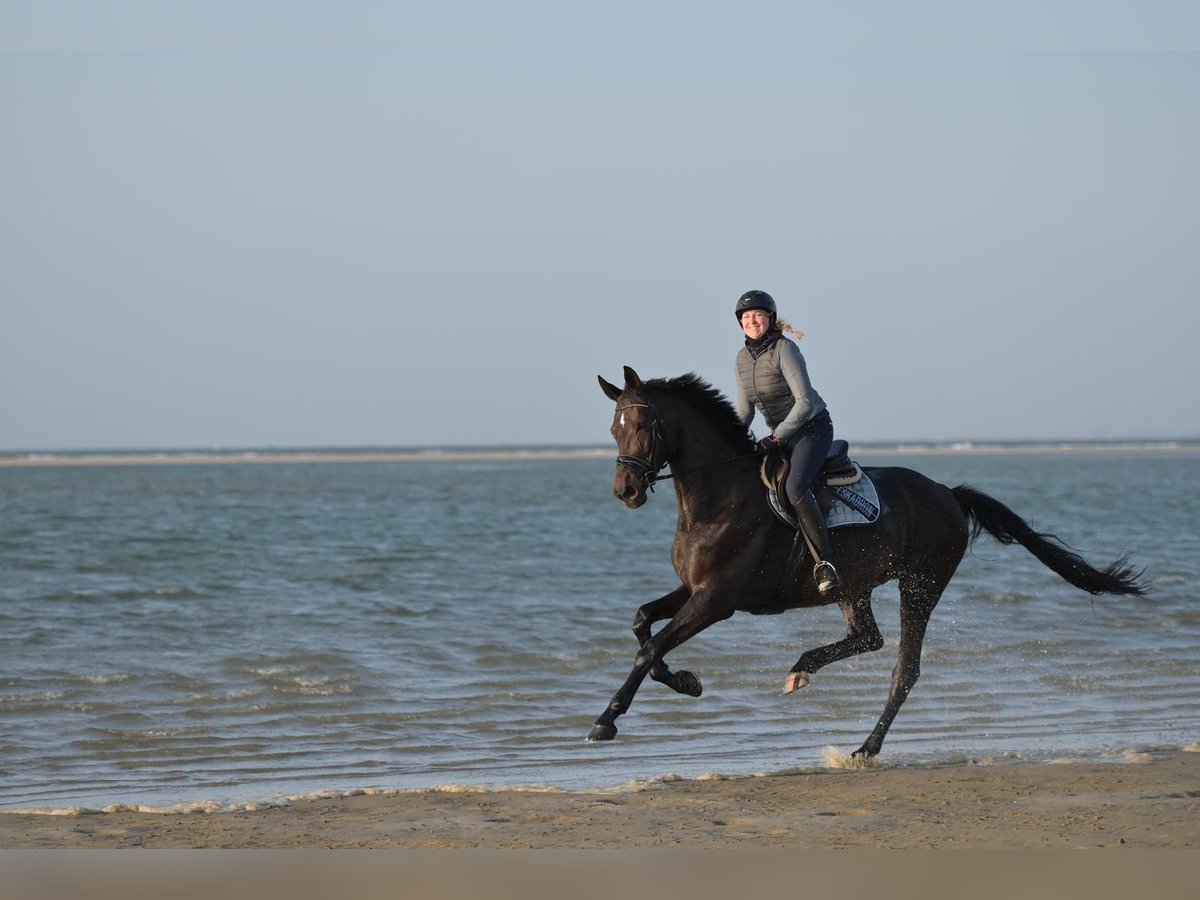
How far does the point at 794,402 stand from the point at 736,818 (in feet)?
9.52

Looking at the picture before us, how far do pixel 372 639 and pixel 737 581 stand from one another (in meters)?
7.14

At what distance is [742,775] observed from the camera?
8273 millimetres

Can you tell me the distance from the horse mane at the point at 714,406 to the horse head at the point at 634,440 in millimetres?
327

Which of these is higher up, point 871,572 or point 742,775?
point 871,572

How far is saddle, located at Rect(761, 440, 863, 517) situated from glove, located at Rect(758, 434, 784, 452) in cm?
5

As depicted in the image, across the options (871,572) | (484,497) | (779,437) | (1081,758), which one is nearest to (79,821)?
(779,437)

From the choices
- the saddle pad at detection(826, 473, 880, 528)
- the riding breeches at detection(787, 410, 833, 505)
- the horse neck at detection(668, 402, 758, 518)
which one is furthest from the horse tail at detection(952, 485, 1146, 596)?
the horse neck at detection(668, 402, 758, 518)

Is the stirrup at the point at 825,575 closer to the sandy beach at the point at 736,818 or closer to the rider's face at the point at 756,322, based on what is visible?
the sandy beach at the point at 736,818

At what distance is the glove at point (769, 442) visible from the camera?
8.61 metres

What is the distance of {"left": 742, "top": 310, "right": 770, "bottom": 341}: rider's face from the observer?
28.4 feet

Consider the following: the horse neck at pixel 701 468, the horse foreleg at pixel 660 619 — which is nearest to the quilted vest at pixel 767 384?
the horse neck at pixel 701 468

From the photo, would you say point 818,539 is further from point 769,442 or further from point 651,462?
point 651,462

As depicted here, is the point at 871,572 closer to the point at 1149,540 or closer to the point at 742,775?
the point at 742,775

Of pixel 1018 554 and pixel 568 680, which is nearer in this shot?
pixel 568 680
